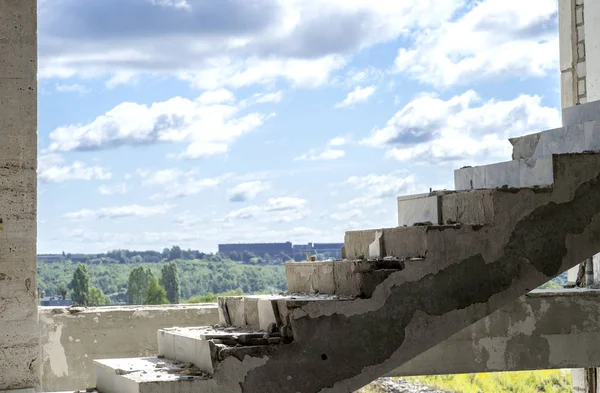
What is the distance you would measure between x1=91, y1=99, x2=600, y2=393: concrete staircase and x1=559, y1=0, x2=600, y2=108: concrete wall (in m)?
4.81

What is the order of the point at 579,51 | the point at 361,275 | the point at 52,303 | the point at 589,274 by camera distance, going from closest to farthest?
the point at 361,275
the point at 589,274
the point at 579,51
the point at 52,303

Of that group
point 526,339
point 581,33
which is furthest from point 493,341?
point 581,33

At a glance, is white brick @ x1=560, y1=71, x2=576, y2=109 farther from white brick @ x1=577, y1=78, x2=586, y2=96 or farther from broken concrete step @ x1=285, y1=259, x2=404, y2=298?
broken concrete step @ x1=285, y1=259, x2=404, y2=298

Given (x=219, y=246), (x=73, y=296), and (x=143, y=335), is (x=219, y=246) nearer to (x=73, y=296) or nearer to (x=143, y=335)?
(x=73, y=296)

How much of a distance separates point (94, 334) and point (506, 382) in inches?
479

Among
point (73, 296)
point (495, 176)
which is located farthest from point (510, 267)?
point (73, 296)

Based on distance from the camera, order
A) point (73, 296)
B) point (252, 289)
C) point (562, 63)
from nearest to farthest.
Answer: point (562, 63) → point (73, 296) → point (252, 289)

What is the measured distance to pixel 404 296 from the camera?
201 inches

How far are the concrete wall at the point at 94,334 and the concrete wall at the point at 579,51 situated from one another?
15.5 ft

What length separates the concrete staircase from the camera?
4952mm

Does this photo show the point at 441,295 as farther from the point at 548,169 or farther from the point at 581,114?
the point at 581,114

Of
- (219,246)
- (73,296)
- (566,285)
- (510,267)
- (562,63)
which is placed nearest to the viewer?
(510,267)

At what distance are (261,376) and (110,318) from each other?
174 inches

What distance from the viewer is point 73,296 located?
46281mm
